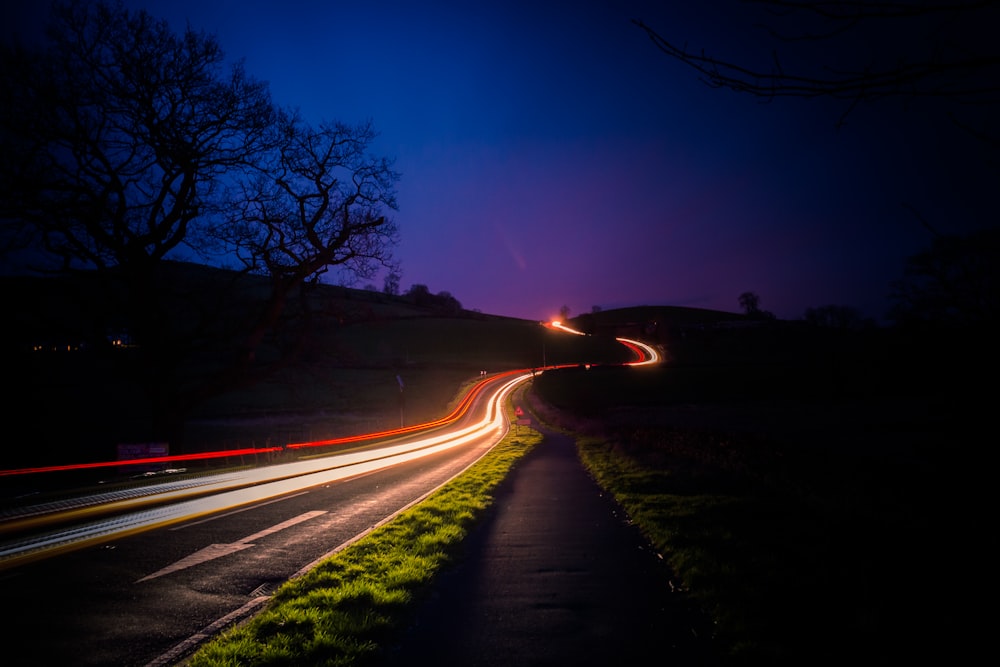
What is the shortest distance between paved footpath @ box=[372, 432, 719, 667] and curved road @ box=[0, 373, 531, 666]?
84.8 inches

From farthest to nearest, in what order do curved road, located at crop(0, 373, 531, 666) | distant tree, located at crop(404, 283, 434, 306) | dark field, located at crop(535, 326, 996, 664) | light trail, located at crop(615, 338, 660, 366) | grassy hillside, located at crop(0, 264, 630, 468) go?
distant tree, located at crop(404, 283, 434, 306)
light trail, located at crop(615, 338, 660, 366)
grassy hillside, located at crop(0, 264, 630, 468)
curved road, located at crop(0, 373, 531, 666)
dark field, located at crop(535, 326, 996, 664)

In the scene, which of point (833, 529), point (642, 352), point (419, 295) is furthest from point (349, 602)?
point (419, 295)

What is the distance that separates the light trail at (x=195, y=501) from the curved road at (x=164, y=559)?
0.03m

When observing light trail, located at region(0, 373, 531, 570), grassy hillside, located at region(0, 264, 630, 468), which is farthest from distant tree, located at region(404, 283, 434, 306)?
light trail, located at region(0, 373, 531, 570)

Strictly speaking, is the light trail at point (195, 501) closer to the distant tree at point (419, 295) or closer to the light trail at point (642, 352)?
the light trail at point (642, 352)

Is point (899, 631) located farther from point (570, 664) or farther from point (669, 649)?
point (570, 664)

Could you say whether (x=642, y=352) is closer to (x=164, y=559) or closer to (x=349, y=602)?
(x=164, y=559)

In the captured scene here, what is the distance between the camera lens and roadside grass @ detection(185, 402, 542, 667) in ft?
14.0

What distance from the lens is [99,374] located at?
5112 cm

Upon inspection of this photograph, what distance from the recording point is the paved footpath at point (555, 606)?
4410 millimetres

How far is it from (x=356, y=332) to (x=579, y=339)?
52.3 metres

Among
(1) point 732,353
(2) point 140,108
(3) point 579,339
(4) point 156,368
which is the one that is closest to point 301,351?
(4) point 156,368

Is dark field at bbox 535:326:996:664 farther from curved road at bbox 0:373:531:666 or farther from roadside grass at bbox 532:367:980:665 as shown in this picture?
curved road at bbox 0:373:531:666

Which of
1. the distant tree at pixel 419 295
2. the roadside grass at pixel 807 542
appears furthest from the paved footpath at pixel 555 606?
the distant tree at pixel 419 295
